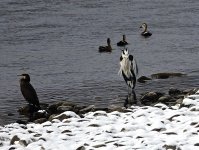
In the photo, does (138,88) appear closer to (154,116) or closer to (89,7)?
(154,116)

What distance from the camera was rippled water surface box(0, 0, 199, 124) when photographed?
27312 mm

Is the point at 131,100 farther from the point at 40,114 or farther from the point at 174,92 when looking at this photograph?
the point at 40,114

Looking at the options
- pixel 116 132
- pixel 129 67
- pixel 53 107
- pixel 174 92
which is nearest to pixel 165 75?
pixel 174 92

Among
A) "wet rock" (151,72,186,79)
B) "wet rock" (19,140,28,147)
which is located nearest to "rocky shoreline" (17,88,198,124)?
"wet rock" (151,72,186,79)

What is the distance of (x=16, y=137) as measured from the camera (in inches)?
581

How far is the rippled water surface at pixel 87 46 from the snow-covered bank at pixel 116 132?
591 centimetres

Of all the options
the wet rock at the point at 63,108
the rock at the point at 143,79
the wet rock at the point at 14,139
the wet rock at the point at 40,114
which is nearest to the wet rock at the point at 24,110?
the wet rock at the point at 40,114

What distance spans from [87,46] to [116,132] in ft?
92.8

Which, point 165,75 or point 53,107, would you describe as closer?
point 53,107

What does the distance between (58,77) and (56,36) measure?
56.2ft

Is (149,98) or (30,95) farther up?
(30,95)

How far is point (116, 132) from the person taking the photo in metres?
14.6

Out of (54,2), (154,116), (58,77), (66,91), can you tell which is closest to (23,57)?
(58,77)

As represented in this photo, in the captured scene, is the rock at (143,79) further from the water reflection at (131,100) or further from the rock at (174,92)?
the rock at (174,92)
